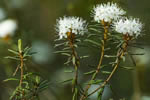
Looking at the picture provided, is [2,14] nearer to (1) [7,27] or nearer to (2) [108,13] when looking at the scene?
(1) [7,27]

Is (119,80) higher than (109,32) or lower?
lower

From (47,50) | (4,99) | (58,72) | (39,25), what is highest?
(39,25)

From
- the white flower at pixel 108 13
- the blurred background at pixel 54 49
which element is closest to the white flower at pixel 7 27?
the blurred background at pixel 54 49

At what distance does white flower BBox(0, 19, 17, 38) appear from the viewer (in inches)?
83.1

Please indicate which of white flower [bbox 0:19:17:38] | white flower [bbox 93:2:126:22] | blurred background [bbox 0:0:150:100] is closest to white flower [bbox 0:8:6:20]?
blurred background [bbox 0:0:150:100]

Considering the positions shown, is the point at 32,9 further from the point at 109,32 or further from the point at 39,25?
the point at 109,32

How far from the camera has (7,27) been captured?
2248mm

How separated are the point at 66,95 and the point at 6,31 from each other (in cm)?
69

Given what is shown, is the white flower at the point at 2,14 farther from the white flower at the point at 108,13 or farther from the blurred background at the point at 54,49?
the white flower at the point at 108,13

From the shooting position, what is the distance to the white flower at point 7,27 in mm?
2111

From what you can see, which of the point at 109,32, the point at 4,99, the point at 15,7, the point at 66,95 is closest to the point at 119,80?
the point at 66,95

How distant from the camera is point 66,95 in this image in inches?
→ 97.7

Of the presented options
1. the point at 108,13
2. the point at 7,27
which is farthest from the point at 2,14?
the point at 108,13

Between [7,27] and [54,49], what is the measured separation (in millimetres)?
687
